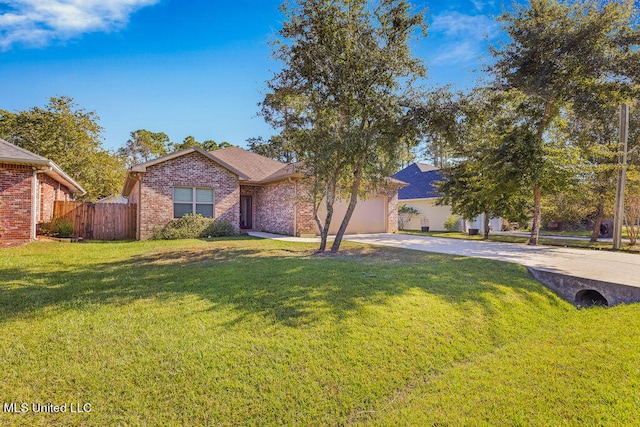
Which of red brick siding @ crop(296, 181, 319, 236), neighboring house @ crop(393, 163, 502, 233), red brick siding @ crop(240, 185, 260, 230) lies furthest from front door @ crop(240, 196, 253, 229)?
neighboring house @ crop(393, 163, 502, 233)

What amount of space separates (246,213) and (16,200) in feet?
33.3

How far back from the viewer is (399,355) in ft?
12.2

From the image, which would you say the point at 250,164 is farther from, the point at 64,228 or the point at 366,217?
the point at 64,228

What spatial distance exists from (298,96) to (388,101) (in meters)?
2.52

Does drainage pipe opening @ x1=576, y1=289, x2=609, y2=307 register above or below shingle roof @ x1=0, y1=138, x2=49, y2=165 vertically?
below

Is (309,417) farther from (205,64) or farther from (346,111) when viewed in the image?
(205,64)

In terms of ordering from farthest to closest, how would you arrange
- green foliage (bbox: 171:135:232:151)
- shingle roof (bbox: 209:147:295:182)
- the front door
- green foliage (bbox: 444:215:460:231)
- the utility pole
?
green foliage (bbox: 171:135:232:151), green foliage (bbox: 444:215:460:231), the front door, shingle roof (bbox: 209:147:295:182), the utility pole

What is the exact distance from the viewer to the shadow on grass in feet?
15.1

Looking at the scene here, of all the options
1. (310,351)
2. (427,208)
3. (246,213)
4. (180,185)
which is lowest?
(310,351)

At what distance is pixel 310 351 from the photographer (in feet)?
11.7

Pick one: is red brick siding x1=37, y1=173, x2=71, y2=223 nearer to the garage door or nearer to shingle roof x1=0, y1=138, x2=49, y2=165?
shingle roof x1=0, y1=138, x2=49, y2=165

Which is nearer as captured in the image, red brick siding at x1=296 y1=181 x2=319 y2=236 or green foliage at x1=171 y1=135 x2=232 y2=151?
red brick siding at x1=296 y1=181 x2=319 y2=236

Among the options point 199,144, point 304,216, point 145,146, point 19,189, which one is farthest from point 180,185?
point 145,146

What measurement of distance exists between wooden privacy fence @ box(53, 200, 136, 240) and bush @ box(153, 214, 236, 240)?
5.46 feet
